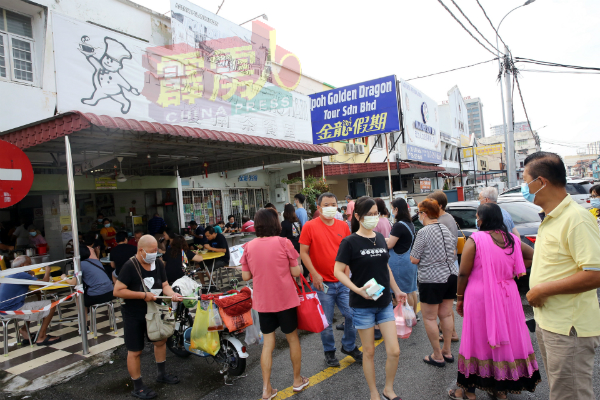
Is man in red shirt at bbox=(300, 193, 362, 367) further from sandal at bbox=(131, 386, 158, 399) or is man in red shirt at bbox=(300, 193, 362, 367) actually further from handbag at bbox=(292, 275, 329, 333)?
sandal at bbox=(131, 386, 158, 399)

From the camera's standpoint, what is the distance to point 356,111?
1288 centimetres

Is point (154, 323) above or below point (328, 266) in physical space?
below

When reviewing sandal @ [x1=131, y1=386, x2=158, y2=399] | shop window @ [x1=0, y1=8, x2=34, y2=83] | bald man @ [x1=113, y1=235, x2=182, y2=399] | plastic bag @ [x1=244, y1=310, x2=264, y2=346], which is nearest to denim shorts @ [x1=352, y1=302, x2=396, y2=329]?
plastic bag @ [x1=244, y1=310, x2=264, y2=346]

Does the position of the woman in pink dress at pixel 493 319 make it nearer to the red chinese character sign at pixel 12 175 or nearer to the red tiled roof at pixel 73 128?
the red chinese character sign at pixel 12 175

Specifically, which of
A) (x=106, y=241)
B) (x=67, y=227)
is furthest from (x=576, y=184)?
(x=67, y=227)

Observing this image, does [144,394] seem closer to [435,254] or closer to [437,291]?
[437,291]

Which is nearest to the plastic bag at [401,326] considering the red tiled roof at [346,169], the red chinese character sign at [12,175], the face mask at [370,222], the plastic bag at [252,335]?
the face mask at [370,222]

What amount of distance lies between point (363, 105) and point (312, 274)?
33.2 ft

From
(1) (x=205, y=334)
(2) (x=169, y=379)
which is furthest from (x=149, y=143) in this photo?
(2) (x=169, y=379)

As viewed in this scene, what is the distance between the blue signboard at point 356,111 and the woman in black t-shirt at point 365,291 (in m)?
9.59

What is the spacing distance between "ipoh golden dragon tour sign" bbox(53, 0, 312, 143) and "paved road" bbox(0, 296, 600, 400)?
4.74m

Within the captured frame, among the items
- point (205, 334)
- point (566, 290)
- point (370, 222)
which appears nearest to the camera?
point (566, 290)

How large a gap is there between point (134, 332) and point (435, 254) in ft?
10.3

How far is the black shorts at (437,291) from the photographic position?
3.73 metres
